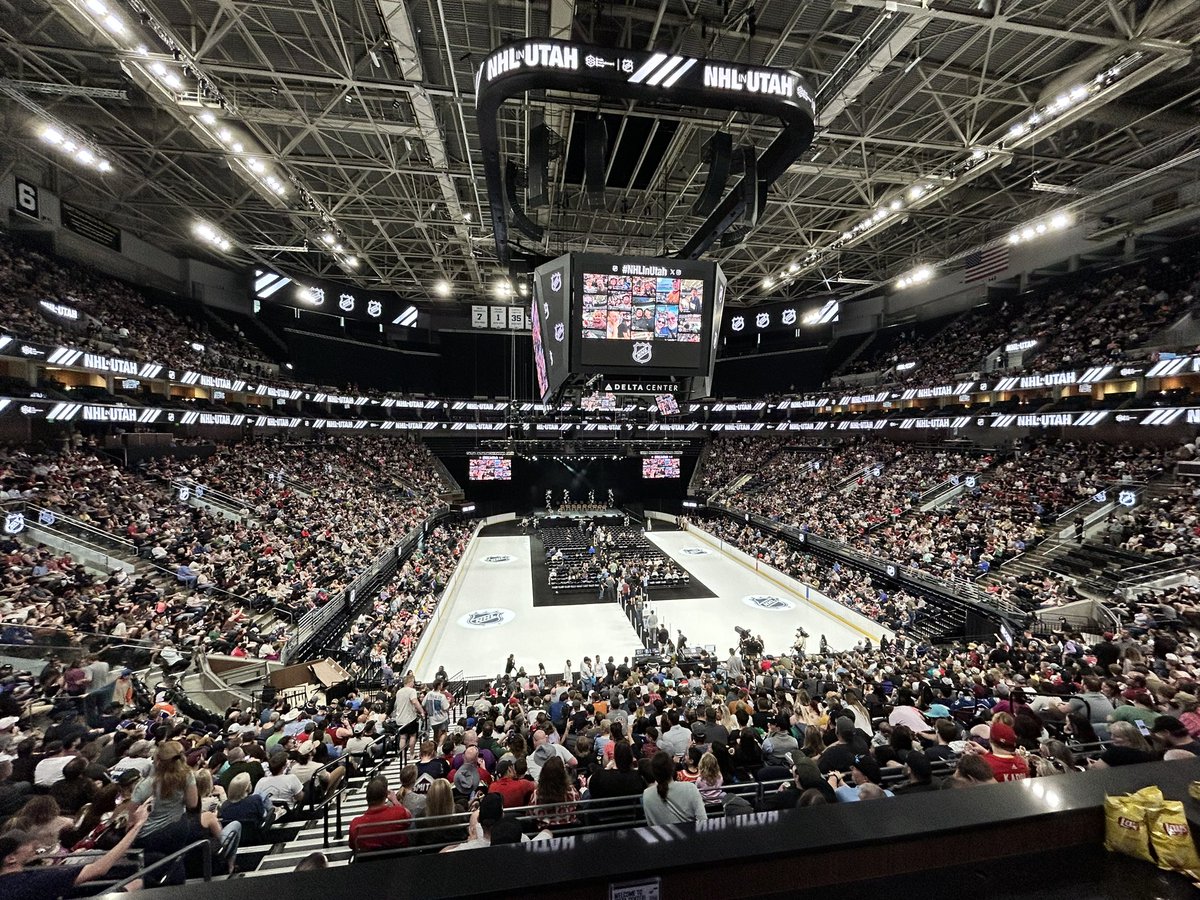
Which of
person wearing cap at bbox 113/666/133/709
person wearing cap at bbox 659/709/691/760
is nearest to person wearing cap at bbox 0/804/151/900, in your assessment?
person wearing cap at bbox 659/709/691/760

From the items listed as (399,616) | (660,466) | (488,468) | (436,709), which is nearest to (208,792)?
(436,709)

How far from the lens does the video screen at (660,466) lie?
37.6 meters

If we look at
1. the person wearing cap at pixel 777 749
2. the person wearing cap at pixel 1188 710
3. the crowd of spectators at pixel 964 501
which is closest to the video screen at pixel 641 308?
the person wearing cap at pixel 777 749

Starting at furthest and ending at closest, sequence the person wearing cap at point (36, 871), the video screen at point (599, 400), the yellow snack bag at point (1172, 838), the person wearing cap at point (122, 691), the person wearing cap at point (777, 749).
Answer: the video screen at point (599, 400) → the person wearing cap at point (122, 691) → the person wearing cap at point (777, 749) → the yellow snack bag at point (1172, 838) → the person wearing cap at point (36, 871)

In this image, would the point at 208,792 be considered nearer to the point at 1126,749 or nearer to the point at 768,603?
the point at 1126,749

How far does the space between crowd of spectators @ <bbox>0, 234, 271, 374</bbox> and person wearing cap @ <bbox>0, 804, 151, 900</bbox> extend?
1683 cm

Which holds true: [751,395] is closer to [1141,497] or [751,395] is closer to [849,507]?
[849,507]

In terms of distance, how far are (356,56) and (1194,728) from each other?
54.2 feet

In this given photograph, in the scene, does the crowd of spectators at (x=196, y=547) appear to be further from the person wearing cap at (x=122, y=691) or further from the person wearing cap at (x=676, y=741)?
the person wearing cap at (x=676, y=741)

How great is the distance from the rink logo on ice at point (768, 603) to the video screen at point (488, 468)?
20.3 meters

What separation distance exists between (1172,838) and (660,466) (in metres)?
35.4

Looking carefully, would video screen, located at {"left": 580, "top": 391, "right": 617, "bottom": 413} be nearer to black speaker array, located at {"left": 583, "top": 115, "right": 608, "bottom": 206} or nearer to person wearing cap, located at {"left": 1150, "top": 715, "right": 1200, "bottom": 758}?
black speaker array, located at {"left": 583, "top": 115, "right": 608, "bottom": 206}

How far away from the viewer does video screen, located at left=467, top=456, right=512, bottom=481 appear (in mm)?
35025

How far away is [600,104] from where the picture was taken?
865cm
